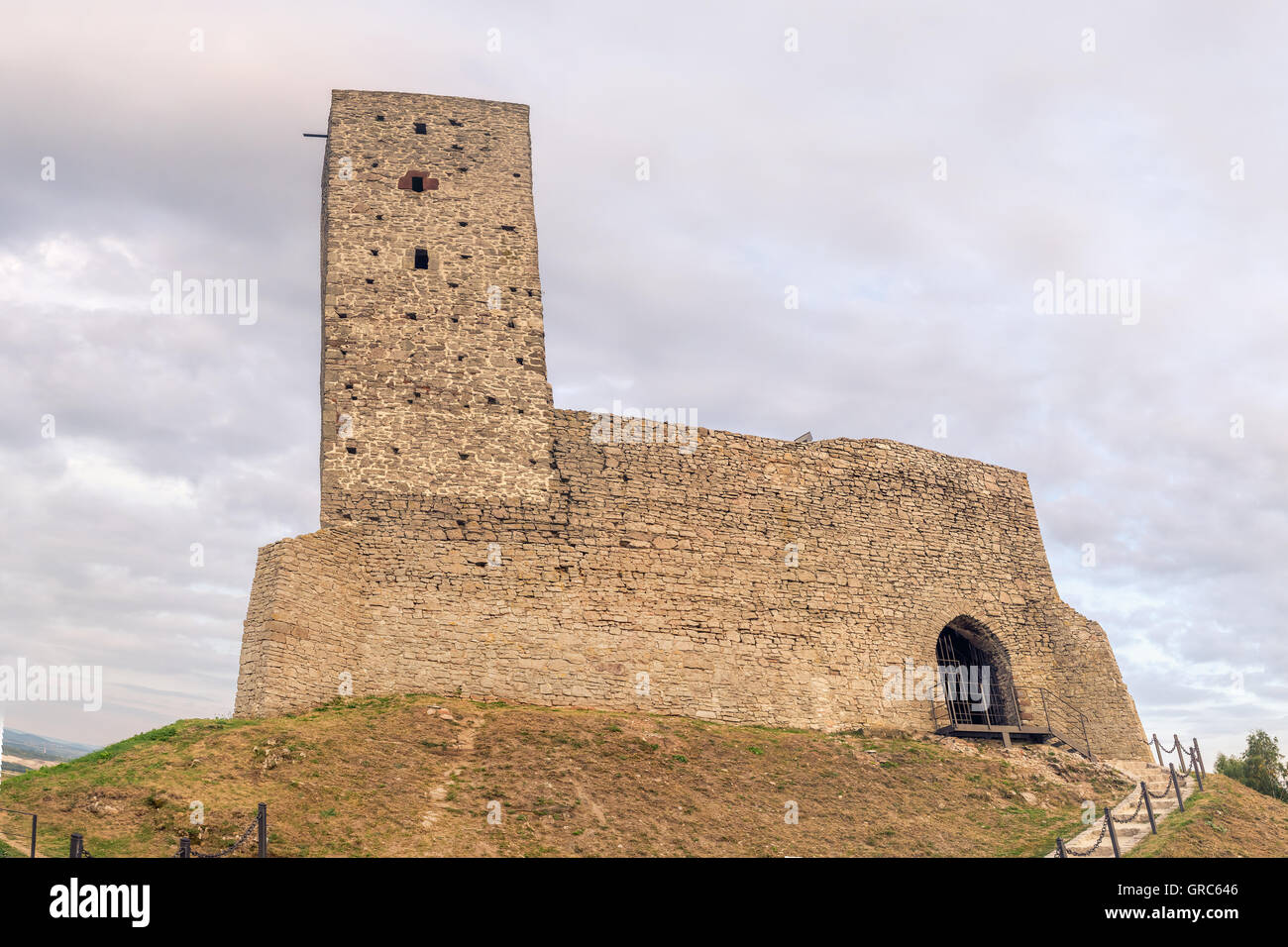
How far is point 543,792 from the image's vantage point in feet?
48.7

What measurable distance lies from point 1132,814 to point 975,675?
6501 millimetres

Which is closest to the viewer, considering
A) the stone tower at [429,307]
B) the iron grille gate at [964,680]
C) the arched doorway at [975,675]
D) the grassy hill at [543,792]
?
the grassy hill at [543,792]

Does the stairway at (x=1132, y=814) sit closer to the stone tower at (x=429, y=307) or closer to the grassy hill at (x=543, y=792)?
the grassy hill at (x=543, y=792)

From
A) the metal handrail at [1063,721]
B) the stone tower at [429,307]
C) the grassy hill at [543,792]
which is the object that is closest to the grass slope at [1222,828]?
the grassy hill at [543,792]

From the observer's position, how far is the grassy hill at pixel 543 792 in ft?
41.6

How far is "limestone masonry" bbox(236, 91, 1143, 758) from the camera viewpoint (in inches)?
715

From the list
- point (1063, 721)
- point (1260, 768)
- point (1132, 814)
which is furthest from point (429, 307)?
point (1260, 768)

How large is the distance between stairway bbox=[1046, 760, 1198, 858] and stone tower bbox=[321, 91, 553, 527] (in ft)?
35.6

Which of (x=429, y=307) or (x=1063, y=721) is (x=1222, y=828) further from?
(x=429, y=307)

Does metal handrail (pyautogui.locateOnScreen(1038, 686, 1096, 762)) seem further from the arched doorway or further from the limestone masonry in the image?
the arched doorway

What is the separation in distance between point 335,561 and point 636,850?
7397 mm

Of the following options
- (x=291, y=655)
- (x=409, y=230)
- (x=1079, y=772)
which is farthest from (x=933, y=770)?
(x=409, y=230)

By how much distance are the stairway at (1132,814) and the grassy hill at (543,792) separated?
0.53 metres
